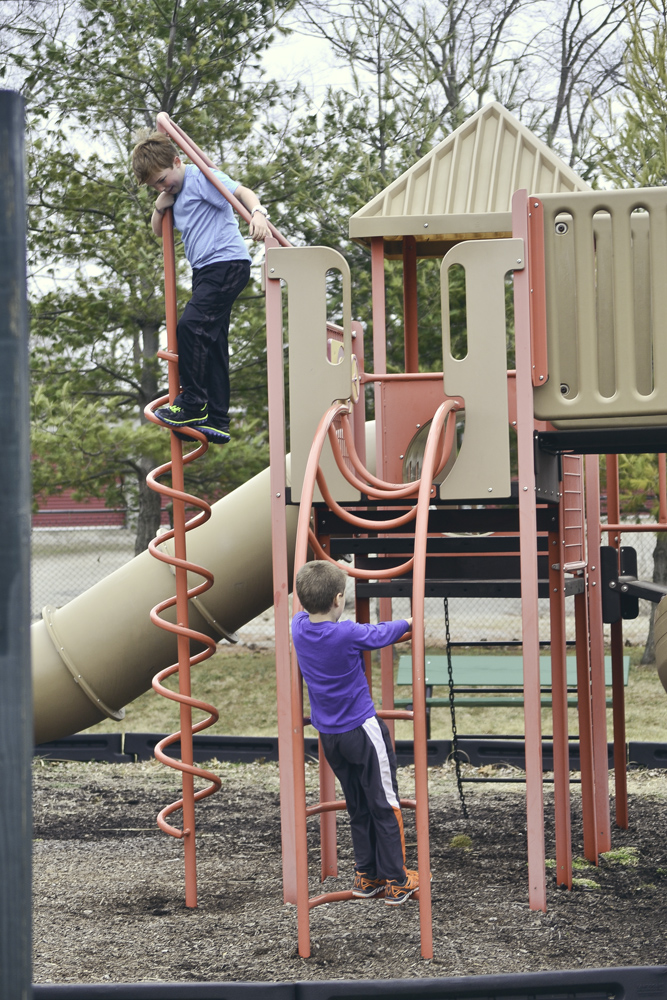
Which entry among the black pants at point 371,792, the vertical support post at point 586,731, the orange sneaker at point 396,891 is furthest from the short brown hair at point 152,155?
the orange sneaker at point 396,891

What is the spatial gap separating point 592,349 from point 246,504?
2.78 m

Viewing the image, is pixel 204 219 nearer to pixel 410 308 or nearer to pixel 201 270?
pixel 201 270

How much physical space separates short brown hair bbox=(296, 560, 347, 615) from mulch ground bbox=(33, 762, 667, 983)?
4.51 feet

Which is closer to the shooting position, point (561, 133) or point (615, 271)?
point (615, 271)

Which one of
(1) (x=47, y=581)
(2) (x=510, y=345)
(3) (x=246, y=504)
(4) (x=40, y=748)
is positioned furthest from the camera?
(1) (x=47, y=581)

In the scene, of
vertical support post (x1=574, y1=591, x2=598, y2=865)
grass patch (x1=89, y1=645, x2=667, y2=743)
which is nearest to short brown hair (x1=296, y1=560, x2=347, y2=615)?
vertical support post (x1=574, y1=591, x2=598, y2=865)

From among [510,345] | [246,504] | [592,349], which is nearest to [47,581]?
[510,345]

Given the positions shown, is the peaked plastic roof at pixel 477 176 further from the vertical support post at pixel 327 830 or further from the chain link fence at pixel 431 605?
the chain link fence at pixel 431 605

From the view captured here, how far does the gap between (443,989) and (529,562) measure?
196 cm

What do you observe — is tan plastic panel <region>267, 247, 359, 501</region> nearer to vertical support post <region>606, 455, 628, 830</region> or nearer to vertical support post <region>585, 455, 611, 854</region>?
vertical support post <region>585, 455, 611, 854</region>

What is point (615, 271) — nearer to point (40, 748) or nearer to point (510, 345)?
point (40, 748)

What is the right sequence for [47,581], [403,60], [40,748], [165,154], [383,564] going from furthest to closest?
[47,581]
[403,60]
[40,748]
[383,564]
[165,154]

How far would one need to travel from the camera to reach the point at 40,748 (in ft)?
29.9

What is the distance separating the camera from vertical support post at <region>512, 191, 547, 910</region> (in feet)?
14.8
